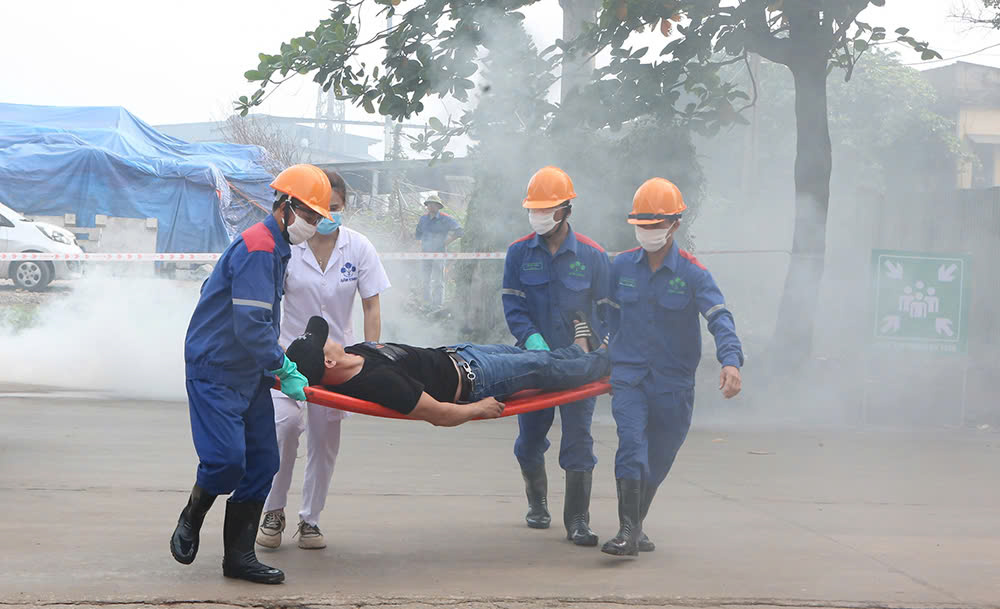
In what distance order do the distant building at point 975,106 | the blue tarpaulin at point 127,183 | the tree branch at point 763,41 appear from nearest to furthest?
the tree branch at point 763,41, the blue tarpaulin at point 127,183, the distant building at point 975,106

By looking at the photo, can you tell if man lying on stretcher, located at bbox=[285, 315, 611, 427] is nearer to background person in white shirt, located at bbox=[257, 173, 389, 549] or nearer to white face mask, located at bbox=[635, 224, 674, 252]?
background person in white shirt, located at bbox=[257, 173, 389, 549]

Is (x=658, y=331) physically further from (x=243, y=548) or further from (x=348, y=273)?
(x=243, y=548)

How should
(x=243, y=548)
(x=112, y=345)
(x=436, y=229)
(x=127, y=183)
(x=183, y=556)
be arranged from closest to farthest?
(x=183, y=556) → (x=243, y=548) → (x=112, y=345) → (x=436, y=229) → (x=127, y=183)

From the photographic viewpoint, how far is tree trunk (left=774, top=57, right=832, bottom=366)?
11.2 metres

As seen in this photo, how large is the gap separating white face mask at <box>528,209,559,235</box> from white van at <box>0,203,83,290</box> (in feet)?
39.5

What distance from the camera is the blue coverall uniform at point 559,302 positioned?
18.0 ft

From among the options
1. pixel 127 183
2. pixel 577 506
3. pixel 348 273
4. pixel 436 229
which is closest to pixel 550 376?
pixel 577 506

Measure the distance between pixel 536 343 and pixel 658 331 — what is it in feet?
1.99

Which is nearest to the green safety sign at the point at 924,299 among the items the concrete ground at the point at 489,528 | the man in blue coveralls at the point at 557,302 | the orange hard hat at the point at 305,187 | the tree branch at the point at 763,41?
the concrete ground at the point at 489,528

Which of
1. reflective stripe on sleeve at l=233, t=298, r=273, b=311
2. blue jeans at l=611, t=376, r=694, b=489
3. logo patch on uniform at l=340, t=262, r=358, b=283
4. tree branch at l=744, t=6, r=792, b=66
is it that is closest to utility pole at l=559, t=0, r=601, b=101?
tree branch at l=744, t=6, r=792, b=66

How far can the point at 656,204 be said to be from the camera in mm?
5227

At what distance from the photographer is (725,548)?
5.29 m

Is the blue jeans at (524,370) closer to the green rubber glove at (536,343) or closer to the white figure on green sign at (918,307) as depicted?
the green rubber glove at (536,343)

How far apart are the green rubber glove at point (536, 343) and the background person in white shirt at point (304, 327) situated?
2.75ft
